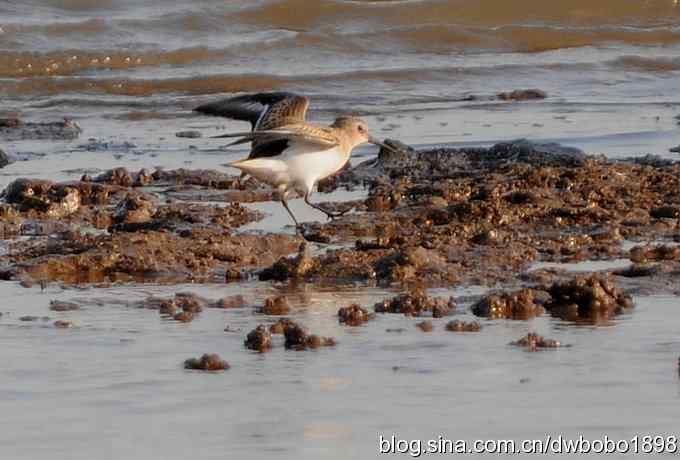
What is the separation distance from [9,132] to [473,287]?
5.84 m

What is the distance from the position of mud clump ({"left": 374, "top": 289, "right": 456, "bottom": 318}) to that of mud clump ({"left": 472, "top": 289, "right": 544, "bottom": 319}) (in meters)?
0.11

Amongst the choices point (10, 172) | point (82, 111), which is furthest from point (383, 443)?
point (82, 111)

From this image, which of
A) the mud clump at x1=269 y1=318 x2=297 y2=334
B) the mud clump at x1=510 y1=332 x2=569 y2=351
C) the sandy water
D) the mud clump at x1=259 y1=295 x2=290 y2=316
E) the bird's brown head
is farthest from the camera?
the bird's brown head

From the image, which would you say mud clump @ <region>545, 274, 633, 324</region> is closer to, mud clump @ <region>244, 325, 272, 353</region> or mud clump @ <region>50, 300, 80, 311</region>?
mud clump @ <region>244, 325, 272, 353</region>

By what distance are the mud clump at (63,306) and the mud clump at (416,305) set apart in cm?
111

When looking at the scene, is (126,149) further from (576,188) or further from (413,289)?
(413,289)

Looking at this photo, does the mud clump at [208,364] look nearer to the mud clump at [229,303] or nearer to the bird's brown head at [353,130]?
the mud clump at [229,303]

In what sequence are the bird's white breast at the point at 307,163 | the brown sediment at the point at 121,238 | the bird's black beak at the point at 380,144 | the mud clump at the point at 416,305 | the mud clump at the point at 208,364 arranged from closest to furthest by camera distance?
the mud clump at the point at 208,364 → the mud clump at the point at 416,305 → the brown sediment at the point at 121,238 → the bird's white breast at the point at 307,163 → the bird's black beak at the point at 380,144

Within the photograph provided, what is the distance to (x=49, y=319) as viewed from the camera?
5715 millimetres

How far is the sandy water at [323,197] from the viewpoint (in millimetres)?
4438

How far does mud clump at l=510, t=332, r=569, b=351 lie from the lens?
5.23 meters

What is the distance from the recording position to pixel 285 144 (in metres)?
7.87

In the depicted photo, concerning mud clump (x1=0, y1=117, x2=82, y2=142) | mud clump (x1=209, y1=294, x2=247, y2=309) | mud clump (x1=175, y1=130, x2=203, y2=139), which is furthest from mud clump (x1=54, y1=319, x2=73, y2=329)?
mud clump (x1=175, y1=130, x2=203, y2=139)

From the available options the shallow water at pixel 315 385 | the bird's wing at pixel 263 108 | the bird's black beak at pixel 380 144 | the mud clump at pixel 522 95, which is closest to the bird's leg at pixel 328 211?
the bird's wing at pixel 263 108
